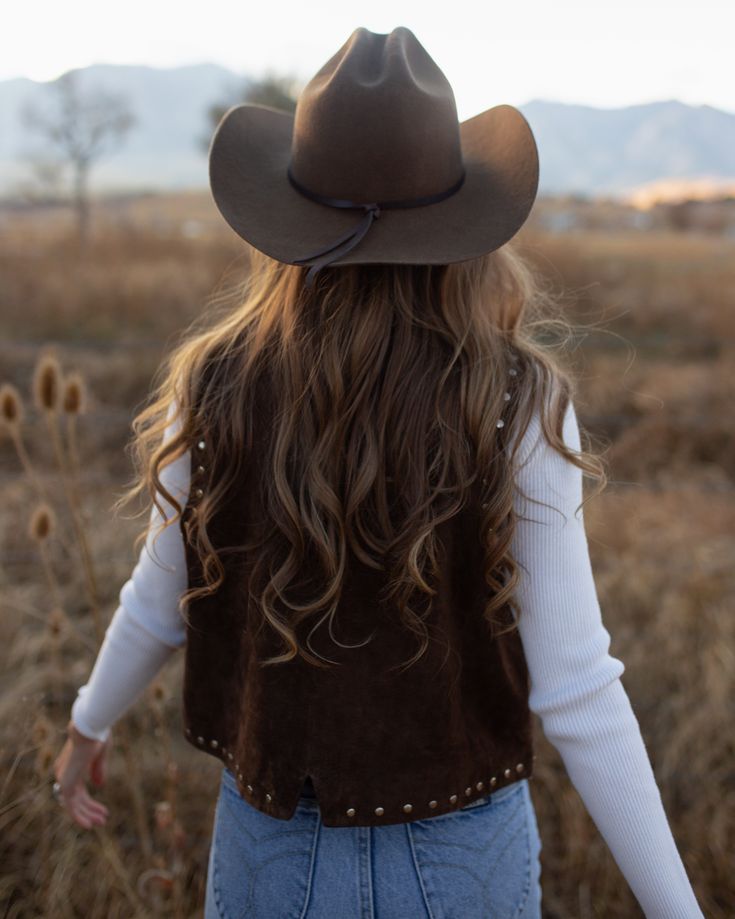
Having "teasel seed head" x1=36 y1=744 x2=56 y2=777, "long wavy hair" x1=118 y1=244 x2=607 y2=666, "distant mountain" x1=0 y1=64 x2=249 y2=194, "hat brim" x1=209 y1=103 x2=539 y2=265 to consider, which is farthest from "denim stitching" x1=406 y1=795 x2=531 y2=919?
"distant mountain" x1=0 y1=64 x2=249 y2=194

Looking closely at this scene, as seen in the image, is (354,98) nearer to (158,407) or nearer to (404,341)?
(404,341)

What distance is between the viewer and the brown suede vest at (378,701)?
973 millimetres

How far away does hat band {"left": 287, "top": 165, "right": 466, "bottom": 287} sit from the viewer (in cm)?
94

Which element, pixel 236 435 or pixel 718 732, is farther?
pixel 718 732

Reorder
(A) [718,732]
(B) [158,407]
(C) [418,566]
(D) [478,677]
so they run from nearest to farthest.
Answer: (C) [418,566] → (D) [478,677] → (B) [158,407] → (A) [718,732]

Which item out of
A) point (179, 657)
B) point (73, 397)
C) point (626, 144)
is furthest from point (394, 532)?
point (626, 144)

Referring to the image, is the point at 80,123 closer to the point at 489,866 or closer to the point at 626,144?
the point at 489,866

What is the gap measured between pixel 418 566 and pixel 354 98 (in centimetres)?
53

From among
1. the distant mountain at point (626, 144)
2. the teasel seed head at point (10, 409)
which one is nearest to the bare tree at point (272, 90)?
the teasel seed head at point (10, 409)

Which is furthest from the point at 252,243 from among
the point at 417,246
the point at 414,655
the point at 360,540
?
the point at 414,655

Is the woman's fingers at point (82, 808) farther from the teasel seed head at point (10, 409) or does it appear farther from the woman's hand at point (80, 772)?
the teasel seed head at point (10, 409)

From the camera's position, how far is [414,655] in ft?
3.19

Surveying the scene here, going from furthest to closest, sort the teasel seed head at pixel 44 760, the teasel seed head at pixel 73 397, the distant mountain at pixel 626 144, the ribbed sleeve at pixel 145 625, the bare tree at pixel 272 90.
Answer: the distant mountain at pixel 626 144, the bare tree at pixel 272 90, the teasel seed head at pixel 73 397, the teasel seed head at pixel 44 760, the ribbed sleeve at pixel 145 625

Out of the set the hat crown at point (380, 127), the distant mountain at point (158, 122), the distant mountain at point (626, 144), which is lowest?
the distant mountain at point (158, 122)
